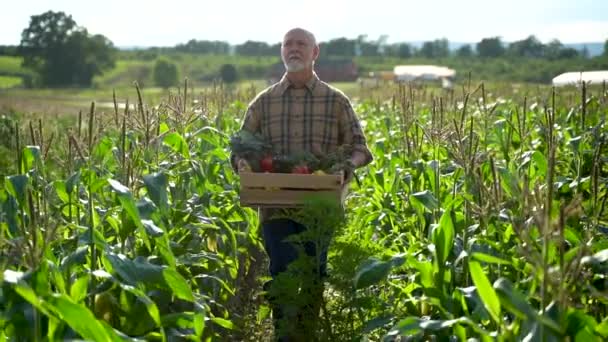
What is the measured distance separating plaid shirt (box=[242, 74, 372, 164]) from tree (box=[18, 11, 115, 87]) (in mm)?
57261

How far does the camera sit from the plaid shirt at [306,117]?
4988 mm

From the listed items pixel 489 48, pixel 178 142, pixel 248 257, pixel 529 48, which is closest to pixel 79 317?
pixel 178 142

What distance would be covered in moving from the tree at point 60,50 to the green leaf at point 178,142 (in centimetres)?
5663

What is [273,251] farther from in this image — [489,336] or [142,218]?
[489,336]

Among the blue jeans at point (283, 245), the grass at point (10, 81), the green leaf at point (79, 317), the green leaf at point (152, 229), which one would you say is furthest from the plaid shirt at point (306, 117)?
the grass at point (10, 81)

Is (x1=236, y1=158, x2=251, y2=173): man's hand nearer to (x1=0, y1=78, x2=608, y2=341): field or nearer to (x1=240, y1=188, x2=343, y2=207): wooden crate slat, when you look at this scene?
(x1=240, y1=188, x2=343, y2=207): wooden crate slat

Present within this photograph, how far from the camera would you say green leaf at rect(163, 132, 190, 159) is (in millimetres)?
5374

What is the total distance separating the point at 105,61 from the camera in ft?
208

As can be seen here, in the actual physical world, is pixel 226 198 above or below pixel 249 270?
above

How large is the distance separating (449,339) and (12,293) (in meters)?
1.79

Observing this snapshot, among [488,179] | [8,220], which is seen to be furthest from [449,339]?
[488,179]

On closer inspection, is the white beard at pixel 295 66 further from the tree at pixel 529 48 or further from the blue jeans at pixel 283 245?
the tree at pixel 529 48

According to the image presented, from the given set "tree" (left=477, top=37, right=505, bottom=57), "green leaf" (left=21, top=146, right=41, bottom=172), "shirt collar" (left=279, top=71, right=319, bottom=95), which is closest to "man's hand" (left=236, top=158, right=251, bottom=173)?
"shirt collar" (left=279, top=71, right=319, bottom=95)

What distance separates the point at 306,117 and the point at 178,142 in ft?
3.25
